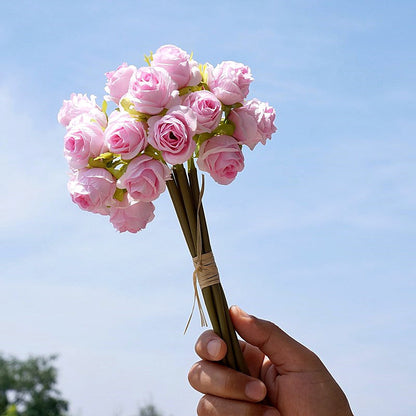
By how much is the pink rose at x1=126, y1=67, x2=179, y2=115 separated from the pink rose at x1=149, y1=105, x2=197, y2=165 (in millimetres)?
50

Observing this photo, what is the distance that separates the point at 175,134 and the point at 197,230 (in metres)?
0.40

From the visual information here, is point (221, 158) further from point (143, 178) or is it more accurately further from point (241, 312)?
point (241, 312)

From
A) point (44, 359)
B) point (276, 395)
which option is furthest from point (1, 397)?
point (276, 395)

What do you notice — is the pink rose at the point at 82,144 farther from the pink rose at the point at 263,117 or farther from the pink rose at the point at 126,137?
the pink rose at the point at 263,117

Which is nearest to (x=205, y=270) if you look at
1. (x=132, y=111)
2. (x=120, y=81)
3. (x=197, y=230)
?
(x=197, y=230)

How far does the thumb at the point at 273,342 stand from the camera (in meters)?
2.36

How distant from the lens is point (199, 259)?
88.9 inches

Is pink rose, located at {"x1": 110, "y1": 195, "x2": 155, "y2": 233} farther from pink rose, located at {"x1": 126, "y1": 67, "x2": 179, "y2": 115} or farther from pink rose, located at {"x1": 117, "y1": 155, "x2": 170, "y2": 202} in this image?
pink rose, located at {"x1": 126, "y1": 67, "x2": 179, "y2": 115}

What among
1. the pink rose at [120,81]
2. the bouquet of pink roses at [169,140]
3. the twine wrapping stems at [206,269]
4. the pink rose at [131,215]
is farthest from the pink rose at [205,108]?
the twine wrapping stems at [206,269]

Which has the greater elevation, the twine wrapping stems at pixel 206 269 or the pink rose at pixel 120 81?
the pink rose at pixel 120 81

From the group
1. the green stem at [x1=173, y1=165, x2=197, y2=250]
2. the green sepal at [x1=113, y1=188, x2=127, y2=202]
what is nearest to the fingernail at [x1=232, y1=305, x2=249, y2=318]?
the green stem at [x1=173, y1=165, x2=197, y2=250]

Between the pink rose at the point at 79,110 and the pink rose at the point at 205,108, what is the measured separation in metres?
0.30

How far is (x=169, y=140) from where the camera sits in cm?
198


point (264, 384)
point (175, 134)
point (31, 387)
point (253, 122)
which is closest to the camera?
point (175, 134)
